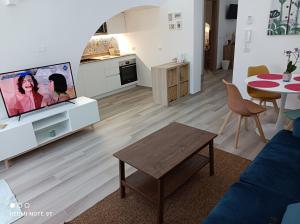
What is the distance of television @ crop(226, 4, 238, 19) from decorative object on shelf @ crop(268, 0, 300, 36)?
11.6 feet

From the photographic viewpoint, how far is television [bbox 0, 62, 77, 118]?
286 centimetres

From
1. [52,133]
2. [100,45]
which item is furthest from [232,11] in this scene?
[52,133]

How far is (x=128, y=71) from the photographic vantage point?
5617 millimetres

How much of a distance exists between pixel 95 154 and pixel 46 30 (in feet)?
6.11

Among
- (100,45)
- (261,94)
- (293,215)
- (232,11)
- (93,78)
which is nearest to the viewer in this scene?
(293,215)

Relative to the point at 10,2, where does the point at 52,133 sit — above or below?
below

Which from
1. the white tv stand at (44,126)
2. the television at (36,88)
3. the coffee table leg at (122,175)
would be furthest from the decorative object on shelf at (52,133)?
the coffee table leg at (122,175)

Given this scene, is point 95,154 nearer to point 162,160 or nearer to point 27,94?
point 27,94

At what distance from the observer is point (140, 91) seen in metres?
5.61

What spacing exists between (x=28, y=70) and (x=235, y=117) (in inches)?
126

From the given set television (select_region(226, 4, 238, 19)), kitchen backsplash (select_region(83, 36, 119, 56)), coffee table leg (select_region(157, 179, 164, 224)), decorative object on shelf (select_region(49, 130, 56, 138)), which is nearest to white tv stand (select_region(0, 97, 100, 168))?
decorative object on shelf (select_region(49, 130, 56, 138))

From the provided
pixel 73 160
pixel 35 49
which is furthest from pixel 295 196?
pixel 35 49

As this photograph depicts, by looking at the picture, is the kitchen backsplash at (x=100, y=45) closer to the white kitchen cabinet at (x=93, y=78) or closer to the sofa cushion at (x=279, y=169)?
the white kitchen cabinet at (x=93, y=78)

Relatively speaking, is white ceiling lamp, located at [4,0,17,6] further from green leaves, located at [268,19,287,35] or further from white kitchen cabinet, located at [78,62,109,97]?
green leaves, located at [268,19,287,35]
